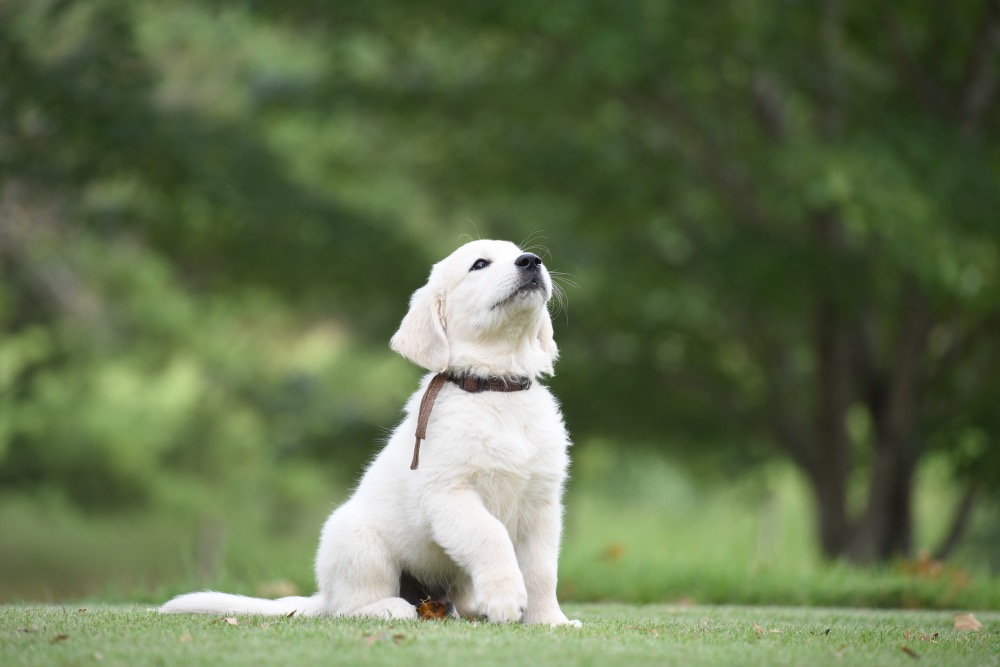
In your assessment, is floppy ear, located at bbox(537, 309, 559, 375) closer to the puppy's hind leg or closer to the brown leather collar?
the brown leather collar

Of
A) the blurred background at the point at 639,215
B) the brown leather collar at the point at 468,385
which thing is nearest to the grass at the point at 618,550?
the blurred background at the point at 639,215

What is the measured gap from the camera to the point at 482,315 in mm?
4547

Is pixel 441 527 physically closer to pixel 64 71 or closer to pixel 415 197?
pixel 64 71

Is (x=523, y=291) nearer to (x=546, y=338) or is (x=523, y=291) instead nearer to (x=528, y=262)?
(x=528, y=262)

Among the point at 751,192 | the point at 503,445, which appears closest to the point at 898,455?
the point at 751,192

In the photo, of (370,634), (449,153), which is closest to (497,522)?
(370,634)

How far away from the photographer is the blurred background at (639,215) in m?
9.33

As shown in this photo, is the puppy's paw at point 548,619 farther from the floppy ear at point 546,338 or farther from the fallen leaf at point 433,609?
the floppy ear at point 546,338

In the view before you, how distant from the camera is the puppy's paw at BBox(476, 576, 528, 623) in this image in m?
4.10

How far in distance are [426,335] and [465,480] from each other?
0.62m

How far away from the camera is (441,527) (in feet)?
13.8

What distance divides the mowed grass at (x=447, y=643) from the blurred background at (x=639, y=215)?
2562 mm

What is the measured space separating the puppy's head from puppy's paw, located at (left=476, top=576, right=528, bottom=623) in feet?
2.66

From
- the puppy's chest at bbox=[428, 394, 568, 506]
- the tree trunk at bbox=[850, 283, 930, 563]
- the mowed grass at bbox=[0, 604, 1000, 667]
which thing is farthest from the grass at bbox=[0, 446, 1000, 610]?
the puppy's chest at bbox=[428, 394, 568, 506]
